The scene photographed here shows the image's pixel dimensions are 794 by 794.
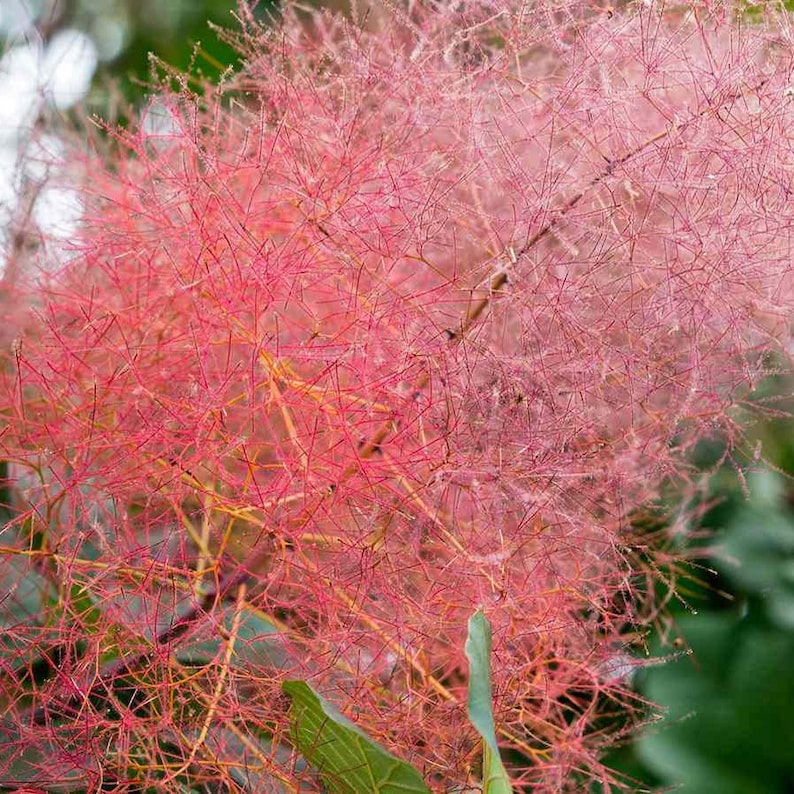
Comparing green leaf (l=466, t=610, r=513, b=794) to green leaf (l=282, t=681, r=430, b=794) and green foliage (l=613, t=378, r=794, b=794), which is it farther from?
green foliage (l=613, t=378, r=794, b=794)

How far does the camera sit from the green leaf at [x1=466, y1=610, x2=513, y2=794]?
48 cm

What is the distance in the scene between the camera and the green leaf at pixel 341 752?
1.69ft

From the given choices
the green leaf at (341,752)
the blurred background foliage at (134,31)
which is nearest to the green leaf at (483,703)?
the green leaf at (341,752)

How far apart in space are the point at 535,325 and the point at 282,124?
0.18m

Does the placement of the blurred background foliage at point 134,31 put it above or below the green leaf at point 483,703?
above

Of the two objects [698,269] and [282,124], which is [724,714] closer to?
[698,269]

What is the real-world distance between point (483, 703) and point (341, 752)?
0.09 m

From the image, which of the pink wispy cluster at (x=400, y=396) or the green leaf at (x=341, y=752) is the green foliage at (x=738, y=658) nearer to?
the pink wispy cluster at (x=400, y=396)

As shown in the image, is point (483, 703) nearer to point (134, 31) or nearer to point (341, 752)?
point (341, 752)

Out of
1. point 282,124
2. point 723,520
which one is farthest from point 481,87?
point 723,520

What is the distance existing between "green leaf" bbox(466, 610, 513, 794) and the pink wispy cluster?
76mm

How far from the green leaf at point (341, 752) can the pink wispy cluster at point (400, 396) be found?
0.04 m

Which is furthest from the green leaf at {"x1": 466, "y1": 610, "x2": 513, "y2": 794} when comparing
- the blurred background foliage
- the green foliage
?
the blurred background foliage

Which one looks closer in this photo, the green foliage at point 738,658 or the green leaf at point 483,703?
the green leaf at point 483,703
